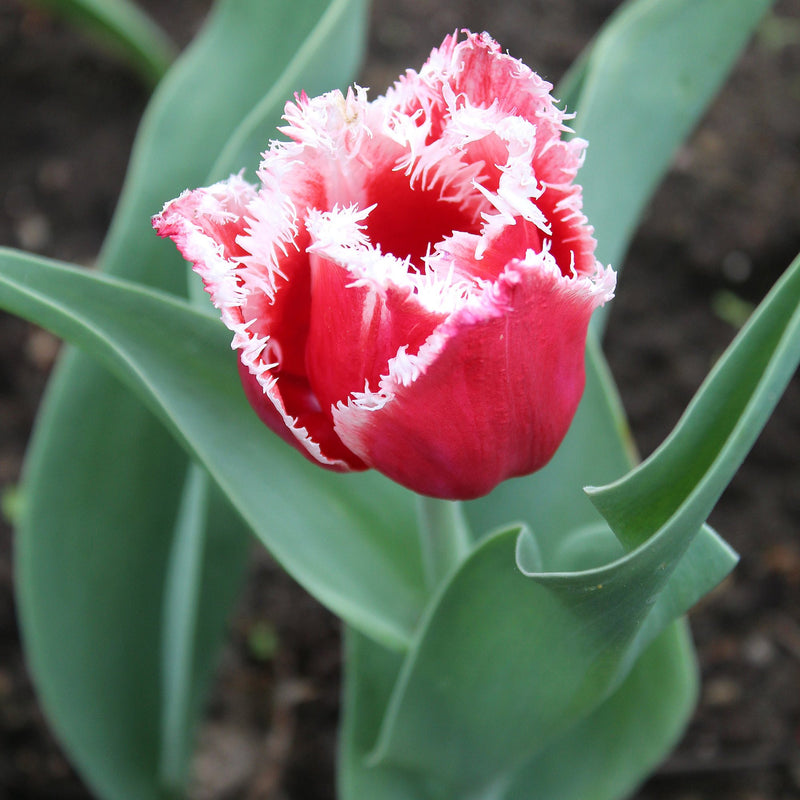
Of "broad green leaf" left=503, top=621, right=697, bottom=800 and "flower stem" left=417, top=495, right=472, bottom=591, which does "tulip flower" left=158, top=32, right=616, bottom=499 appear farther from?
"broad green leaf" left=503, top=621, right=697, bottom=800

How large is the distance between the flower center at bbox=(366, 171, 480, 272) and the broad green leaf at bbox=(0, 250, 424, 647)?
0.45 feet

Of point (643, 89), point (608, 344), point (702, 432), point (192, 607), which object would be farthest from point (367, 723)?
point (608, 344)

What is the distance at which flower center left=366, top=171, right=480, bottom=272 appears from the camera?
440mm

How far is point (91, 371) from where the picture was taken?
0.77 m

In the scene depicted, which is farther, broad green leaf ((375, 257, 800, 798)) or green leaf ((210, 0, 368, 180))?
green leaf ((210, 0, 368, 180))

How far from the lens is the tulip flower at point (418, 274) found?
14.7 inches

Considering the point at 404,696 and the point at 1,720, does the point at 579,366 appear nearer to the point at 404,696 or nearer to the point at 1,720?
the point at 404,696

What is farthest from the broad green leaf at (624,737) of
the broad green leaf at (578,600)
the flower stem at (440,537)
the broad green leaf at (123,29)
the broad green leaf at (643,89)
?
the broad green leaf at (123,29)

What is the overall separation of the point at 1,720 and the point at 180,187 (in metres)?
0.68

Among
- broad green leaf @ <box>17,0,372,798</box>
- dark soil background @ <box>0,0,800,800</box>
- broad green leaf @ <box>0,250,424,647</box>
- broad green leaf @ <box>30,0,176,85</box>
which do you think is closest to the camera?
broad green leaf @ <box>0,250,424,647</box>

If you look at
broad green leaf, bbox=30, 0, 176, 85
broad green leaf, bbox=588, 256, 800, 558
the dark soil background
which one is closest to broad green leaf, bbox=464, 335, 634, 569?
broad green leaf, bbox=588, 256, 800, 558

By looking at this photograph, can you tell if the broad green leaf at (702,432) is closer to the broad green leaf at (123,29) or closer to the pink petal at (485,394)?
the pink petal at (485,394)

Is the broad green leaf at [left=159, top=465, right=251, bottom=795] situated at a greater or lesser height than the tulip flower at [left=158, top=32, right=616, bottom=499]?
lesser

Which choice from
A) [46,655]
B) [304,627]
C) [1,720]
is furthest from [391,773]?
[1,720]
